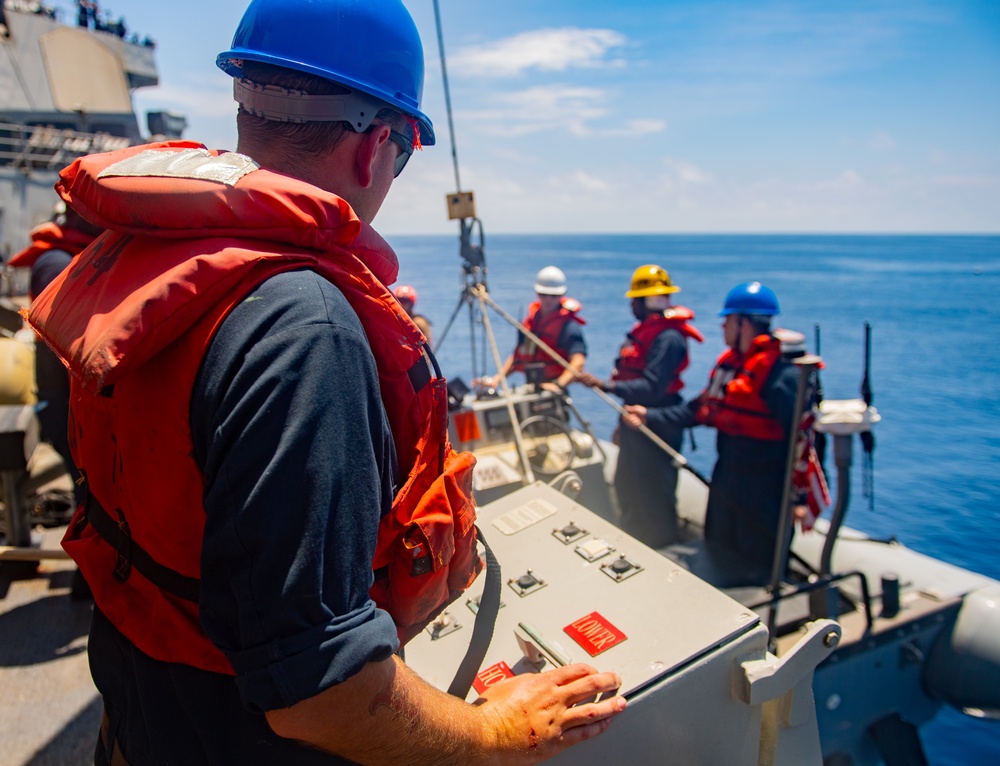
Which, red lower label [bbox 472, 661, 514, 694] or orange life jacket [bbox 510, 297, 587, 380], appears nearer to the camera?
red lower label [bbox 472, 661, 514, 694]

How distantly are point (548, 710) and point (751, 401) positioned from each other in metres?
3.59

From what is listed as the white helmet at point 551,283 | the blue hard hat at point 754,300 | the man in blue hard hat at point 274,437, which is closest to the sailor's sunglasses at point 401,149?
the man in blue hard hat at point 274,437

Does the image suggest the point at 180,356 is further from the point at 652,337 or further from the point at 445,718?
the point at 652,337

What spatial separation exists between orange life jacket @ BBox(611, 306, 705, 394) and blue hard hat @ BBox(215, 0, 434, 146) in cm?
497

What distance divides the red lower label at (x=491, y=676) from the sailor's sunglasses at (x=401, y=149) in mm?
1133

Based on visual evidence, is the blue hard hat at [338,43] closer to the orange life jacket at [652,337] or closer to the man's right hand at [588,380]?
→ the man's right hand at [588,380]

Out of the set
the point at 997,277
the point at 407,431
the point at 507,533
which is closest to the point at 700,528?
the point at 507,533

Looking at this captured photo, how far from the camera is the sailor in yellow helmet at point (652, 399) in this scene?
226 inches

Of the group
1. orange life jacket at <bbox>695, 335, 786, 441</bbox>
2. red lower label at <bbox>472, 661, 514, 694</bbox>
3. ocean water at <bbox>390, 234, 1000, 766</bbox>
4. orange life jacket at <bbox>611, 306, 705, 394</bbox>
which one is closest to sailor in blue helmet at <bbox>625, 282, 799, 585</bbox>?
orange life jacket at <bbox>695, 335, 786, 441</bbox>

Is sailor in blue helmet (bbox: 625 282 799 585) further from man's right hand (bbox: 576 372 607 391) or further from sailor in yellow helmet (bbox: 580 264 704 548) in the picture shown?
sailor in yellow helmet (bbox: 580 264 704 548)

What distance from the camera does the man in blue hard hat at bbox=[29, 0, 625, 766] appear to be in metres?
0.84

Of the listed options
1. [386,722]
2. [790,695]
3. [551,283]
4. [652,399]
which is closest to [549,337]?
[551,283]

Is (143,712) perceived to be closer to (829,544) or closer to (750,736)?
(750,736)

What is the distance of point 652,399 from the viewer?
19.3 feet
